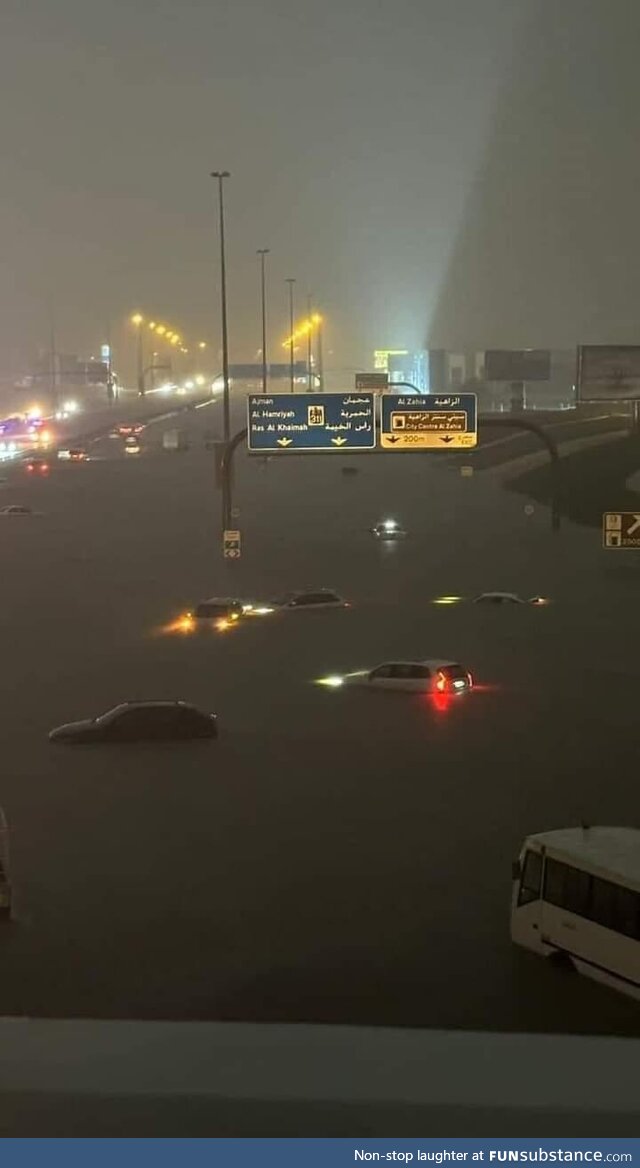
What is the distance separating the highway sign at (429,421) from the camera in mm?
10031

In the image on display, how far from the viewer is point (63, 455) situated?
2025cm

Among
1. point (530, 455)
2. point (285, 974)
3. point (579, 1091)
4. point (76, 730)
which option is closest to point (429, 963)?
point (285, 974)

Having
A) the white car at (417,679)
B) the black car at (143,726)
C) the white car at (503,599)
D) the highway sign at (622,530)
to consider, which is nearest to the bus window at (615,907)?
→ the black car at (143,726)

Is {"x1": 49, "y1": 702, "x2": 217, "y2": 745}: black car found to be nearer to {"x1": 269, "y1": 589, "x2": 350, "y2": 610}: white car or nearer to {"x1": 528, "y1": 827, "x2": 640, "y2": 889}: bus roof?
{"x1": 528, "y1": 827, "x2": 640, "y2": 889}: bus roof

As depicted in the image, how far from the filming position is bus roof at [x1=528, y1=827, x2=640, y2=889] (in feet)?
12.1

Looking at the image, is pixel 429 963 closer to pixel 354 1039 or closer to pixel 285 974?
pixel 285 974

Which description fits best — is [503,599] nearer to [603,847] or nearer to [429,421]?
[429,421]

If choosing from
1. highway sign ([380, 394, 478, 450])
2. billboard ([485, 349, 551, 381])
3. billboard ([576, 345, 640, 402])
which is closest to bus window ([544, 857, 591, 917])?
highway sign ([380, 394, 478, 450])

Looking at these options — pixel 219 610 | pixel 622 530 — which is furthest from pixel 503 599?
pixel 622 530

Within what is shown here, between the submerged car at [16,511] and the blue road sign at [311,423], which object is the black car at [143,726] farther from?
the submerged car at [16,511]

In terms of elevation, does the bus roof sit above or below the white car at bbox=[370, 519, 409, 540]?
above

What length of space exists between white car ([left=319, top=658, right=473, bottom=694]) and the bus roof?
4093 mm

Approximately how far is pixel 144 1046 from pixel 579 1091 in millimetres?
745

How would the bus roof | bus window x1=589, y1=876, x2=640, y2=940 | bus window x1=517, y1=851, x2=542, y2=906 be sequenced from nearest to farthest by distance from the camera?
bus window x1=589, y1=876, x2=640, y2=940 → the bus roof → bus window x1=517, y1=851, x2=542, y2=906
